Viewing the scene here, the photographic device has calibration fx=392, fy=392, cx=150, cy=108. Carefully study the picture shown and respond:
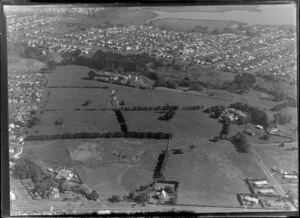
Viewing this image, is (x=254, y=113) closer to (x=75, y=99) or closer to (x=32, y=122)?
(x=75, y=99)

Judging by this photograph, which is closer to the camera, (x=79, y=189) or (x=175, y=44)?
(x=79, y=189)

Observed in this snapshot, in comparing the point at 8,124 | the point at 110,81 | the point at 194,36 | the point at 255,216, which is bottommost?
the point at 255,216

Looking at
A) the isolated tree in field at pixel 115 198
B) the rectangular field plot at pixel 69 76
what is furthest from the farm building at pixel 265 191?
the rectangular field plot at pixel 69 76

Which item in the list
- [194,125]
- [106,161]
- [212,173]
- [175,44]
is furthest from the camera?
[175,44]

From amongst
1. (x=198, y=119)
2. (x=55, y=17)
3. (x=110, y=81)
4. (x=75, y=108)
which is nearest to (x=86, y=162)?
(x=75, y=108)

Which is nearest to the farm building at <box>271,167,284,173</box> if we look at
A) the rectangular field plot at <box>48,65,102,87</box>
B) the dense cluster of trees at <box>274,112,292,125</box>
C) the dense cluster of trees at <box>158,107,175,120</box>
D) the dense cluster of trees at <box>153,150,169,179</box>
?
the dense cluster of trees at <box>274,112,292,125</box>

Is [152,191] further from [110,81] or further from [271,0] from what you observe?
[271,0]

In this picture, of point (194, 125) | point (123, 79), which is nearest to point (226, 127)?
point (194, 125)
